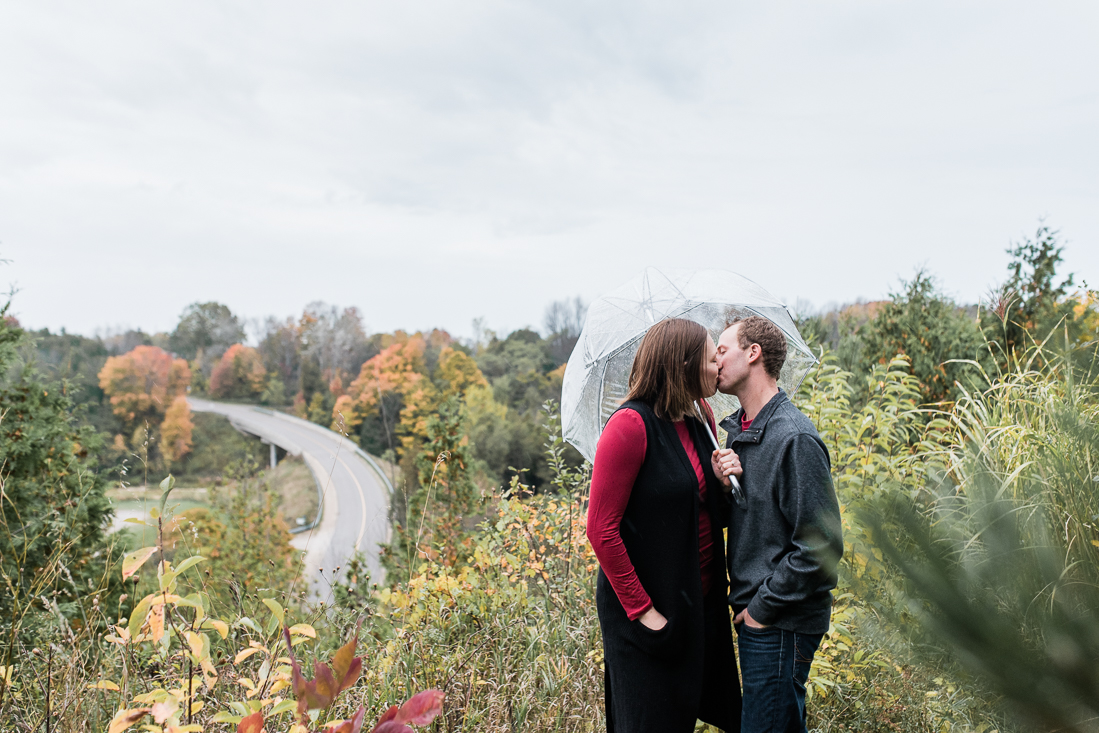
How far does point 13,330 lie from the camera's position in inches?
249

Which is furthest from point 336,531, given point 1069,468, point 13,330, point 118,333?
point 118,333

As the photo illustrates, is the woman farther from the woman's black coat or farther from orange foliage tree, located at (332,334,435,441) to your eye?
orange foliage tree, located at (332,334,435,441)

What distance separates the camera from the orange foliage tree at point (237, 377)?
5300 cm

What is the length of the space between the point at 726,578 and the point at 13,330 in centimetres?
740

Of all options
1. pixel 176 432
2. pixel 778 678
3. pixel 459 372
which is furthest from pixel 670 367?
pixel 176 432

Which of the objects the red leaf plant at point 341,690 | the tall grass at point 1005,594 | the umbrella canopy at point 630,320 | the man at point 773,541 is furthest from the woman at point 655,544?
the tall grass at point 1005,594

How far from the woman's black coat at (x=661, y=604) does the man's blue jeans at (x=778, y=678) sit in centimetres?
17

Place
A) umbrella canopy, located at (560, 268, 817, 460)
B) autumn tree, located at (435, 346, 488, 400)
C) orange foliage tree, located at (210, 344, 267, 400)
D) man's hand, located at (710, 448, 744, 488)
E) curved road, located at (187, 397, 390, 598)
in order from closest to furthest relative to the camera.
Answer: man's hand, located at (710, 448, 744, 488), umbrella canopy, located at (560, 268, 817, 460), curved road, located at (187, 397, 390, 598), autumn tree, located at (435, 346, 488, 400), orange foliage tree, located at (210, 344, 267, 400)

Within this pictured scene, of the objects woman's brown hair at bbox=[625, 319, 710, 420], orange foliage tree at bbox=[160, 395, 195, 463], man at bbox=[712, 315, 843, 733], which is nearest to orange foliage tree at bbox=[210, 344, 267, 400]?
orange foliage tree at bbox=[160, 395, 195, 463]

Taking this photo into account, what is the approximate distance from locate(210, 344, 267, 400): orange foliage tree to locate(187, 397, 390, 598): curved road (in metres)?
1.59

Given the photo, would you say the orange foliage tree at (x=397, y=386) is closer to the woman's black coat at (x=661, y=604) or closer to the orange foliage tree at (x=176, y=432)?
the orange foliage tree at (x=176, y=432)

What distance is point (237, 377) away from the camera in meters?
53.4

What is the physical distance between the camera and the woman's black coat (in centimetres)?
198

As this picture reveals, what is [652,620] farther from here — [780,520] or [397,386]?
[397,386]
